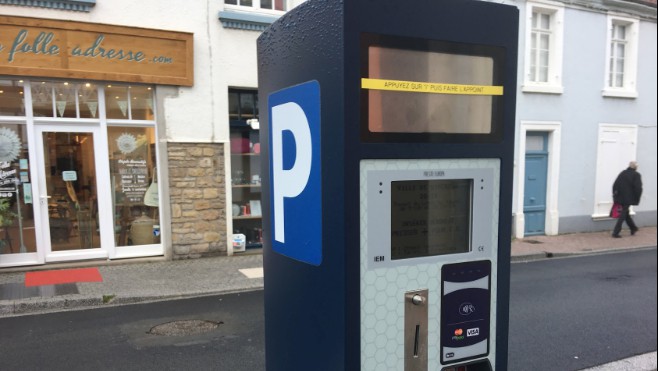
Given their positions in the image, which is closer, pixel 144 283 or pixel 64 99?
pixel 144 283

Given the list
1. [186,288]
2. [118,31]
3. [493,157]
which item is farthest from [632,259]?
[118,31]

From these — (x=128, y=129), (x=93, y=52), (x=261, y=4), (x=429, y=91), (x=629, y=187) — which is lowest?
(x=629, y=187)

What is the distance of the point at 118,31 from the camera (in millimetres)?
7805

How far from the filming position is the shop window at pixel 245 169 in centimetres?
926

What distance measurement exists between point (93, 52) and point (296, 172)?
286 inches

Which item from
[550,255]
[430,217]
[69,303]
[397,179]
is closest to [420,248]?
[430,217]

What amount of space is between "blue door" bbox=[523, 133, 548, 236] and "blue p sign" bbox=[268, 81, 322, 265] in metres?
11.1

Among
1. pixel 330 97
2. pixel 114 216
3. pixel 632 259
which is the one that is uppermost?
pixel 330 97

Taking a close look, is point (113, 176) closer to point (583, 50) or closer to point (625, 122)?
point (583, 50)

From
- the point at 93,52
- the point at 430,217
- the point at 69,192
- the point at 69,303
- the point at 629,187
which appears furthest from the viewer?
the point at 629,187

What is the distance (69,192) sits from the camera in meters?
8.00

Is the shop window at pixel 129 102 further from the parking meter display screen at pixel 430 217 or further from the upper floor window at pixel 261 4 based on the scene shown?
the parking meter display screen at pixel 430 217

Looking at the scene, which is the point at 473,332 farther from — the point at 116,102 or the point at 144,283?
the point at 116,102

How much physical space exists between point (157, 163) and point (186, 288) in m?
2.82
